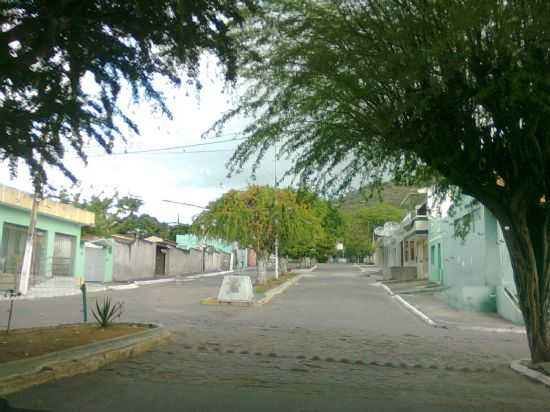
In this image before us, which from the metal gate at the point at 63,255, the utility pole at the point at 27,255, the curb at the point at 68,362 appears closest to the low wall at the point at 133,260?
the metal gate at the point at 63,255

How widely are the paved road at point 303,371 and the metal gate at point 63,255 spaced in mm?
14371

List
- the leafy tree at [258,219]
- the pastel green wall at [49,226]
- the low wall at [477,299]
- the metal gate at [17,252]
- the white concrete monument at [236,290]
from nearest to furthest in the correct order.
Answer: the low wall at [477,299]
the white concrete monument at [236,290]
the metal gate at [17,252]
the pastel green wall at [49,226]
the leafy tree at [258,219]

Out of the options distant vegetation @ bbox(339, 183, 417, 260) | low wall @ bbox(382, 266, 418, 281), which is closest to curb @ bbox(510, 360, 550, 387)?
low wall @ bbox(382, 266, 418, 281)

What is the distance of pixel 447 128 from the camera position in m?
9.30

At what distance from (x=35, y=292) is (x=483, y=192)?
2031 centimetres

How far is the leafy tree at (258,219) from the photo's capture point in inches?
1214

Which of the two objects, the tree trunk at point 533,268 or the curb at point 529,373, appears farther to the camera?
the tree trunk at point 533,268

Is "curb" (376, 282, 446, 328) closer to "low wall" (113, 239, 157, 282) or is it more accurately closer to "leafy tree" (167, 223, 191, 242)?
"low wall" (113, 239, 157, 282)

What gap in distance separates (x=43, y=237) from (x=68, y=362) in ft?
78.2

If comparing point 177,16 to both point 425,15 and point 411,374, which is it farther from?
point 411,374

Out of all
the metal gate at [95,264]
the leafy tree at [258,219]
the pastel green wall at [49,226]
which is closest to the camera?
the pastel green wall at [49,226]

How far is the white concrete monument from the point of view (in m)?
22.1

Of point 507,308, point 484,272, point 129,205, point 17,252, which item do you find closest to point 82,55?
point 507,308

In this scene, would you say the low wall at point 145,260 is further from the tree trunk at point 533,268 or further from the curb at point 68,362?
the tree trunk at point 533,268
